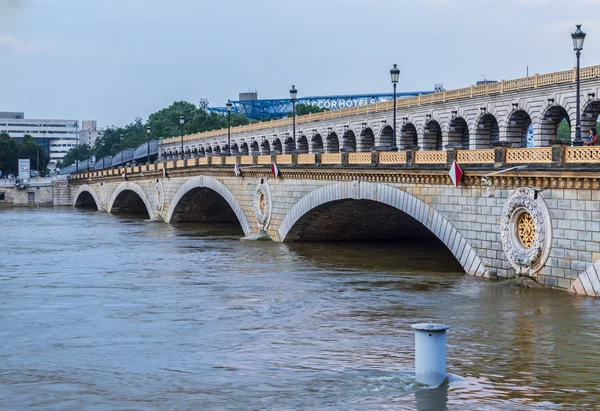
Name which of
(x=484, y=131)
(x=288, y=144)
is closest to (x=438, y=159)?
(x=484, y=131)

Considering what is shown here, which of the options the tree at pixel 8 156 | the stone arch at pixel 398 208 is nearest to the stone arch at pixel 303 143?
the stone arch at pixel 398 208

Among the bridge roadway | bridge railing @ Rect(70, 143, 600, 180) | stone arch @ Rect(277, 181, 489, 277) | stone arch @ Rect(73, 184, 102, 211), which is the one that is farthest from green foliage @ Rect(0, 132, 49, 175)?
stone arch @ Rect(277, 181, 489, 277)

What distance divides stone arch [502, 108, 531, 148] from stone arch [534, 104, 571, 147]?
1.84m

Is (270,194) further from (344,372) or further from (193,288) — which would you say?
(344,372)

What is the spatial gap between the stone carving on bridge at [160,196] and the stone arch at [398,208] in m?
29.4

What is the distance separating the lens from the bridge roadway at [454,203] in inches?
1096

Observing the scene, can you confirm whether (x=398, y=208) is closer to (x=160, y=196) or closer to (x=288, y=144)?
(x=160, y=196)

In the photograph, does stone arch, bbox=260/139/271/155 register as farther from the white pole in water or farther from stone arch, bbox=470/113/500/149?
the white pole in water

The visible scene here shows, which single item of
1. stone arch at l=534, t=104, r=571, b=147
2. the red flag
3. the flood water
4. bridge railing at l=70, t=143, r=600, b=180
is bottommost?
the flood water

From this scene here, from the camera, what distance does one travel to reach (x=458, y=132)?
2891 inches

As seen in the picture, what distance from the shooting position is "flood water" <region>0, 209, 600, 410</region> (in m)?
18.9

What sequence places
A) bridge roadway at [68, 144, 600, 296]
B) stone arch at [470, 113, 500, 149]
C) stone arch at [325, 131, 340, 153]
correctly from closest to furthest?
bridge roadway at [68, 144, 600, 296], stone arch at [470, 113, 500, 149], stone arch at [325, 131, 340, 153]

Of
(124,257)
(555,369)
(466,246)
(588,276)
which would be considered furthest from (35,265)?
(555,369)

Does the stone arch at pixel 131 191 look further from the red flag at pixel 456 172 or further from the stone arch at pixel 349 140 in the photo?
the red flag at pixel 456 172
